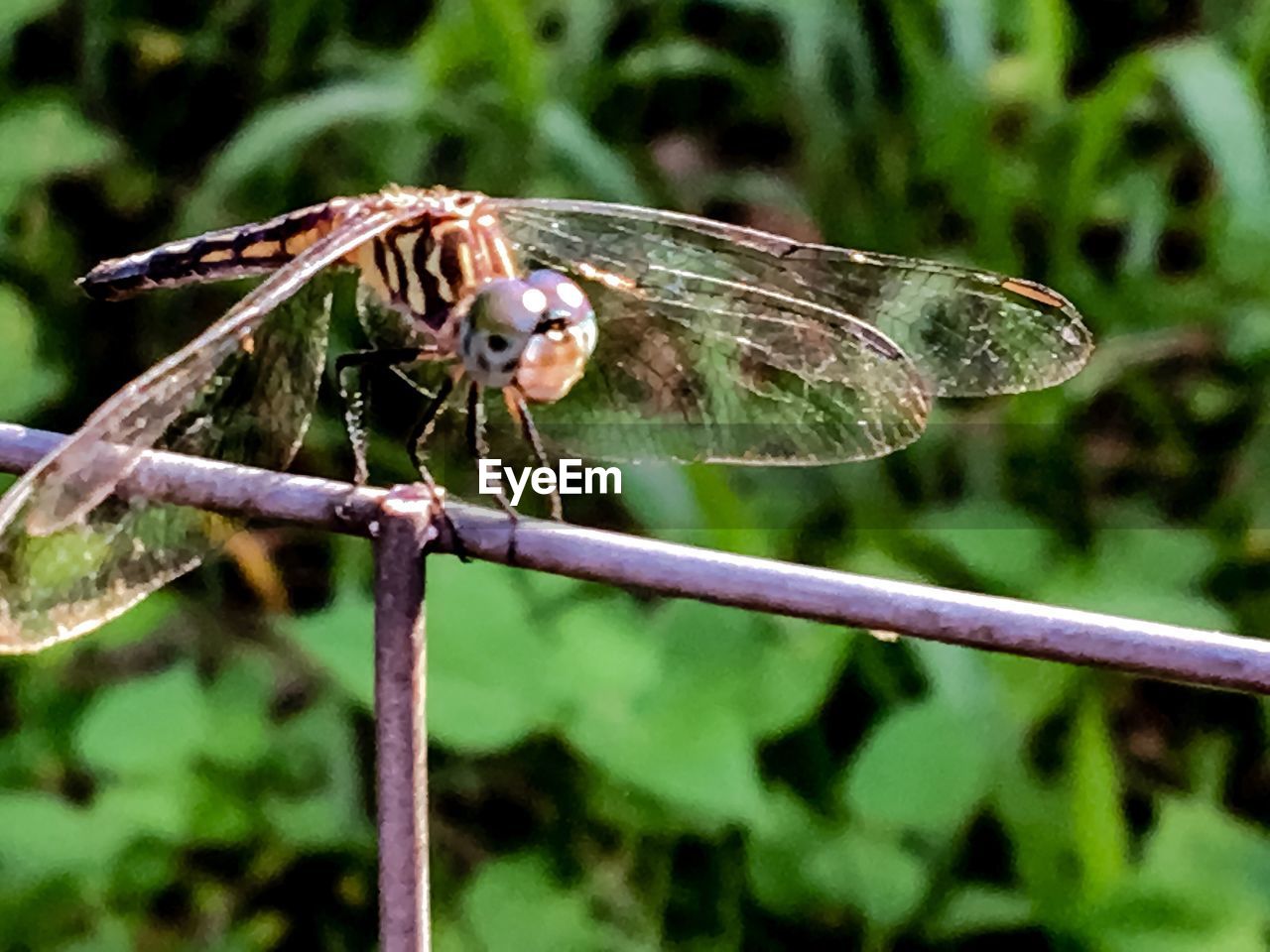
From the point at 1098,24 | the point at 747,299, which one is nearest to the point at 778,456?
the point at 747,299

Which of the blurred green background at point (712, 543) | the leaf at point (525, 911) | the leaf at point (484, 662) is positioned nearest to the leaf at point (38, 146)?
the blurred green background at point (712, 543)

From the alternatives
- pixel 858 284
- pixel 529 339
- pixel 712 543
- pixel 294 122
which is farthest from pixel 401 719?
pixel 294 122

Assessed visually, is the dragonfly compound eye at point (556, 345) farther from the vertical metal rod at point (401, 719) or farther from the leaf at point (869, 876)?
the leaf at point (869, 876)

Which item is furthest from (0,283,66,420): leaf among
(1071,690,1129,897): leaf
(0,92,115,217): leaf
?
(1071,690,1129,897): leaf

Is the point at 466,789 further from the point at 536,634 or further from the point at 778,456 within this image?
the point at 778,456

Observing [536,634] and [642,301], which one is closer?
[642,301]

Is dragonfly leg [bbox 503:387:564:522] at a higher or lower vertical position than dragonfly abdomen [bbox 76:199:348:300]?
lower

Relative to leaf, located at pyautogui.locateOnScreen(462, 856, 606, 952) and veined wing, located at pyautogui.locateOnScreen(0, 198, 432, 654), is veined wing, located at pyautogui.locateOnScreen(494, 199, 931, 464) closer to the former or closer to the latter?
veined wing, located at pyautogui.locateOnScreen(0, 198, 432, 654)
